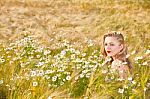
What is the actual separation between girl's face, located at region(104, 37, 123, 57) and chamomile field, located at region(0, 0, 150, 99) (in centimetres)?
12

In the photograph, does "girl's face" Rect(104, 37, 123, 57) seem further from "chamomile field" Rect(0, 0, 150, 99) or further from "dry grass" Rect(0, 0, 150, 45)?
"dry grass" Rect(0, 0, 150, 45)

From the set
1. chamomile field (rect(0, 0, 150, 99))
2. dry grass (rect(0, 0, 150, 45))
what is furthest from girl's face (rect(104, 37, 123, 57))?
dry grass (rect(0, 0, 150, 45))

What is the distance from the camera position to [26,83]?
12.1 feet

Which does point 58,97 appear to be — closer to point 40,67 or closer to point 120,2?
point 40,67

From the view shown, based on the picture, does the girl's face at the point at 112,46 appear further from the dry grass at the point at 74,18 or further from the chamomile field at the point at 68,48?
the dry grass at the point at 74,18

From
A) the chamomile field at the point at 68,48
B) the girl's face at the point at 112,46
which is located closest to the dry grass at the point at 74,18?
the chamomile field at the point at 68,48

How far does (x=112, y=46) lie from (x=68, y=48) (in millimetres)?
870

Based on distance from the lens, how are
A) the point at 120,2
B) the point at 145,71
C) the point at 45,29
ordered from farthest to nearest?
the point at 120,2 → the point at 45,29 → the point at 145,71

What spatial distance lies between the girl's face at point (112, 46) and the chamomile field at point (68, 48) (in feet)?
0.40

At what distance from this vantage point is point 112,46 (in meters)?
4.13

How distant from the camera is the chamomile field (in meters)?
3.43

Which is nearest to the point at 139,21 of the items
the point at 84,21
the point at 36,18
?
the point at 84,21

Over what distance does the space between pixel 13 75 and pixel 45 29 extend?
3.24 metres

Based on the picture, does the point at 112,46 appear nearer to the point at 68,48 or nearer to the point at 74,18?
the point at 68,48
